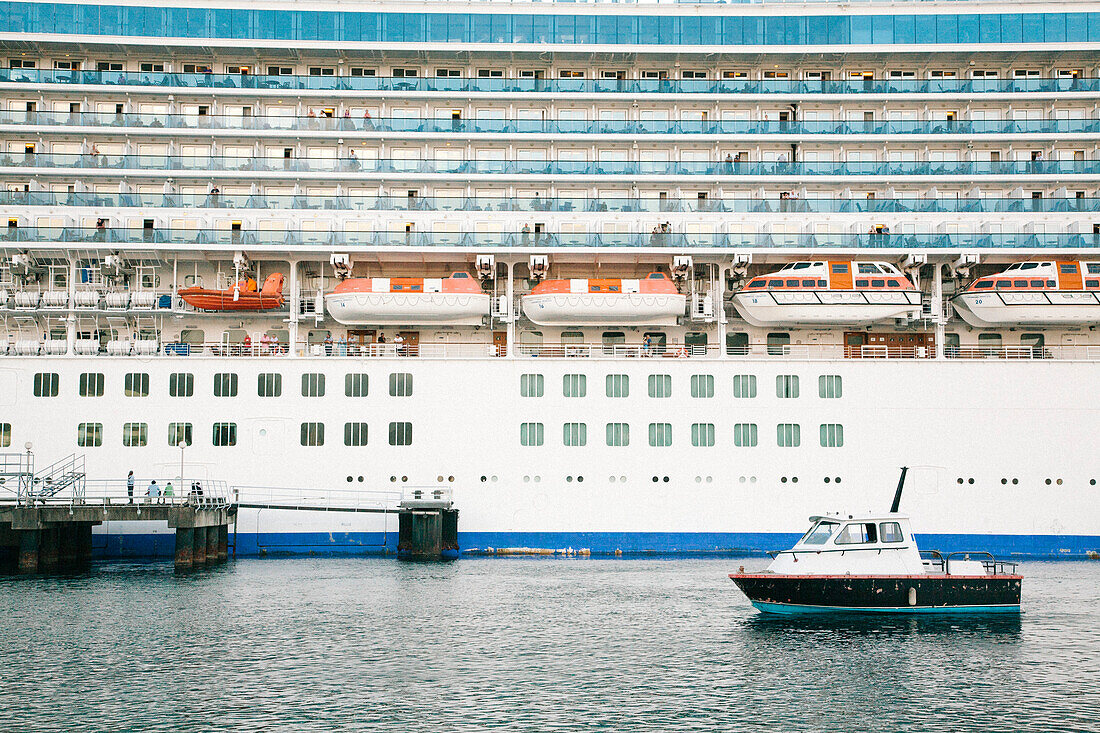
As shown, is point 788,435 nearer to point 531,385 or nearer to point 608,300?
point 608,300

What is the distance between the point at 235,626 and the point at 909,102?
29.1 m

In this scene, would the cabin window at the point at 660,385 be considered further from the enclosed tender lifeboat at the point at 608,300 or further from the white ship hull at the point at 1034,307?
A: the white ship hull at the point at 1034,307

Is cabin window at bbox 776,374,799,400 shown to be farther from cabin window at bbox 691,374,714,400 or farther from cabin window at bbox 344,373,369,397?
cabin window at bbox 344,373,369,397

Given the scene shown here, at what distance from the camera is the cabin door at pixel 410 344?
114ft

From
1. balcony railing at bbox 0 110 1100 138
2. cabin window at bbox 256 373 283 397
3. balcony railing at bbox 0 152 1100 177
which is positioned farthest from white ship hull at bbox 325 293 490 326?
balcony railing at bbox 0 110 1100 138

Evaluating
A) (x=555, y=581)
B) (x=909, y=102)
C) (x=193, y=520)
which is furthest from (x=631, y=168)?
(x=193, y=520)

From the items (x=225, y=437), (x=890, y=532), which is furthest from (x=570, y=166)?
(x=890, y=532)

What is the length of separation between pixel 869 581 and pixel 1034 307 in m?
15.4

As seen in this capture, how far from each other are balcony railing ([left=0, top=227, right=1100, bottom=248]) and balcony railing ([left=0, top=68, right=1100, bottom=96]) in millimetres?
5348

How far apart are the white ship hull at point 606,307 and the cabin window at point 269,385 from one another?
864cm

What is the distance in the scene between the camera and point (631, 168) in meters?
36.2

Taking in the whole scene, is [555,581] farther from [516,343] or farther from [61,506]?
[61,506]

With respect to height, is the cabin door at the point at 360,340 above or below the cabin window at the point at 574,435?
above

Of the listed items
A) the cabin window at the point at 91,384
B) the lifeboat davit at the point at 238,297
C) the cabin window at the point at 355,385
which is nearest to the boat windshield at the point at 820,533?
the cabin window at the point at 355,385
